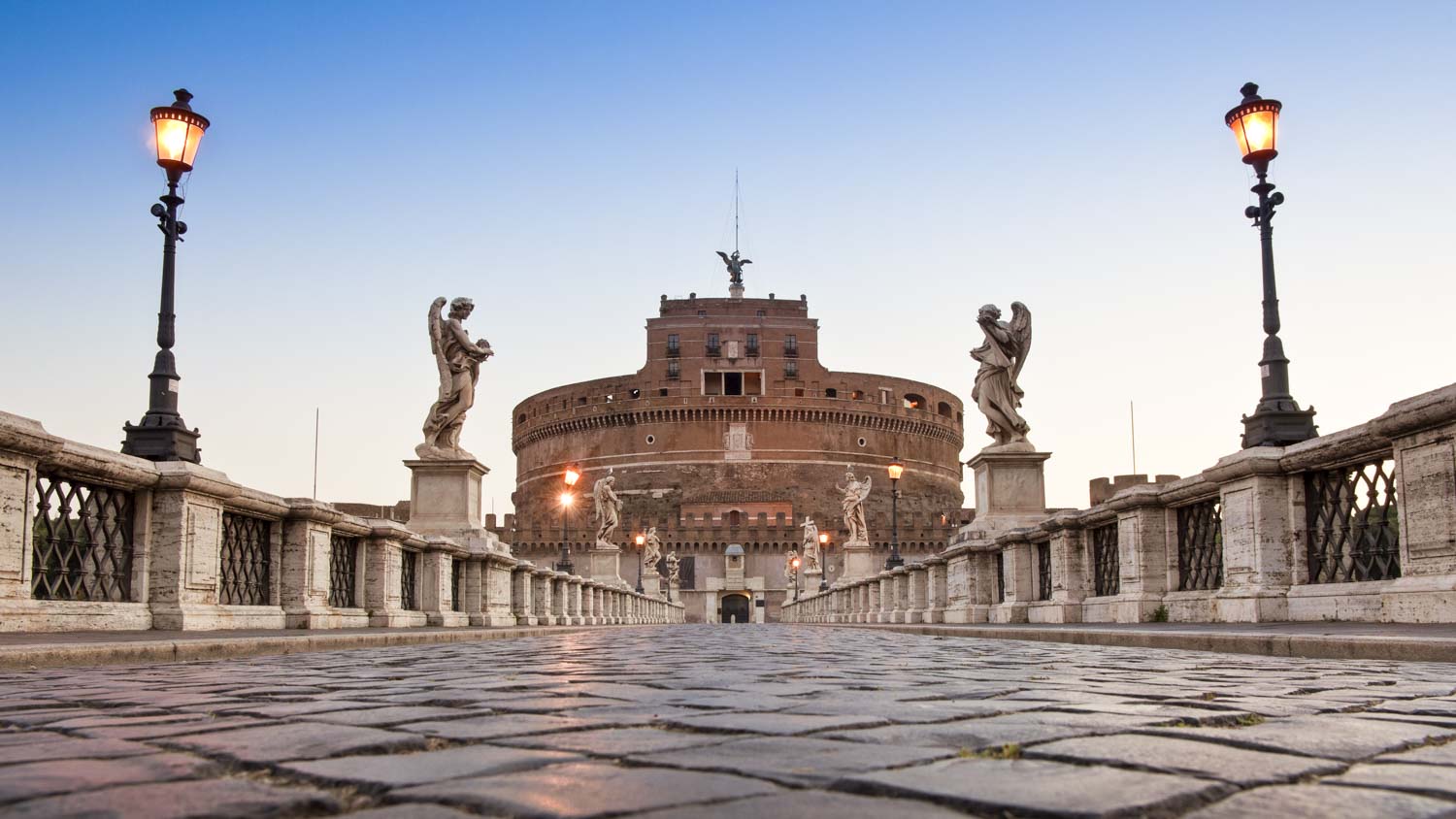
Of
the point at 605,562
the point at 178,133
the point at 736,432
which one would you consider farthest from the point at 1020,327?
the point at 736,432

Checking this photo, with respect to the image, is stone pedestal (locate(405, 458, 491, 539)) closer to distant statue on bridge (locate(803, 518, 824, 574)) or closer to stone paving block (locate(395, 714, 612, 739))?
stone paving block (locate(395, 714, 612, 739))

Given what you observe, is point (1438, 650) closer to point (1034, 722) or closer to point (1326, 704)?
point (1326, 704)

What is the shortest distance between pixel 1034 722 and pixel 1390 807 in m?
1.24

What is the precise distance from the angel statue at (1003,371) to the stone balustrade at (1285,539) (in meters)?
2.49

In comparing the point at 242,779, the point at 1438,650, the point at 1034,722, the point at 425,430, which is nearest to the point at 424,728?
the point at 242,779

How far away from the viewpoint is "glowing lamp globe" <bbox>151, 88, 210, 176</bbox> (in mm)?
9391

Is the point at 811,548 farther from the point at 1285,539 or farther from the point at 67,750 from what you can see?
the point at 67,750

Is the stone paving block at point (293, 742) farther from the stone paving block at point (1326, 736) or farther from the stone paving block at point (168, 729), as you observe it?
the stone paving block at point (1326, 736)

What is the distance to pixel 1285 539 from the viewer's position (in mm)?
8250

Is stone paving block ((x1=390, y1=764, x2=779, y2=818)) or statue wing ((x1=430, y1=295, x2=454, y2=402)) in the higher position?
statue wing ((x1=430, y1=295, x2=454, y2=402))

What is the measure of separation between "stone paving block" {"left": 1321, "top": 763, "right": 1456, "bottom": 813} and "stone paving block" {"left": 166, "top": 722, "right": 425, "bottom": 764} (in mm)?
1831

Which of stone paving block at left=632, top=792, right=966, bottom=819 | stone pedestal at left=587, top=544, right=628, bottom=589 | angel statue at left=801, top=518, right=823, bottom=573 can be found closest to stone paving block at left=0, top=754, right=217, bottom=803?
stone paving block at left=632, top=792, right=966, bottom=819

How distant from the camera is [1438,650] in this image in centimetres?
527

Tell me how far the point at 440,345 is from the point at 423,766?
43.5 feet
